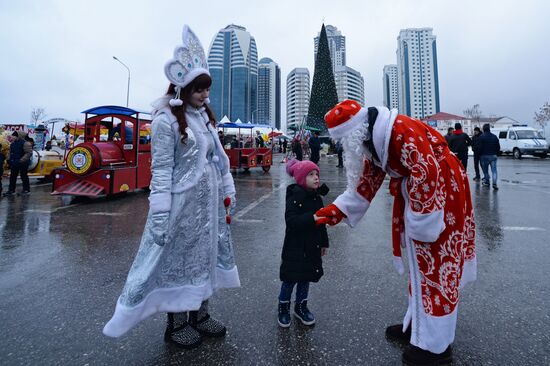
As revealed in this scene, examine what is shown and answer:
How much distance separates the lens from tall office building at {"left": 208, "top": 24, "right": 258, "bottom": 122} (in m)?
96.8

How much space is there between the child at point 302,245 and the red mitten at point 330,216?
12 centimetres

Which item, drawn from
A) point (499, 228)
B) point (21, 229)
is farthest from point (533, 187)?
point (21, 229)

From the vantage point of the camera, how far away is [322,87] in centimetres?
3816

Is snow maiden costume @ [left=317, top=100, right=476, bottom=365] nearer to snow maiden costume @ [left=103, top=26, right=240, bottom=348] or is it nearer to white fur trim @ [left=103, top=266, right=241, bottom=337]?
snow maiden costume @ [left=103, top=26, right=240, bottom=348]

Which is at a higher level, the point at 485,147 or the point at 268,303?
the point at 485,147

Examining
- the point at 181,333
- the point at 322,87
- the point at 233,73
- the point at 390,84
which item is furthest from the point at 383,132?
the point at 390,84

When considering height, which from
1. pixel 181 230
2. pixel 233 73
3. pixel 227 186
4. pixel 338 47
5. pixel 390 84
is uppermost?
pixel 338 47

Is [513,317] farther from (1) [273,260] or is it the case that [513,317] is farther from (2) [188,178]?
(2) [188,178]

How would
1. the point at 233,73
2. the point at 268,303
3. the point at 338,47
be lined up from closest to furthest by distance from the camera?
the point at 268,303, the point at 233,73, the point at 338,47

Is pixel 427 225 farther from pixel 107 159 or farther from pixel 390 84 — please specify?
pixel 390 84

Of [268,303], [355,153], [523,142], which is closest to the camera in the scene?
[355,153]

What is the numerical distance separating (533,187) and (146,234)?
11220 mm

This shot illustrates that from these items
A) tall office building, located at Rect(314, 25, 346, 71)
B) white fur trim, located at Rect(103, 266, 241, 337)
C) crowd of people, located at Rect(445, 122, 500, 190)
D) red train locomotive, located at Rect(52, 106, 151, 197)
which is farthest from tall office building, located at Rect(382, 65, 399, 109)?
white fur trim, located at Rect(103, 266, 241, 337)

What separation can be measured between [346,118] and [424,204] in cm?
66
